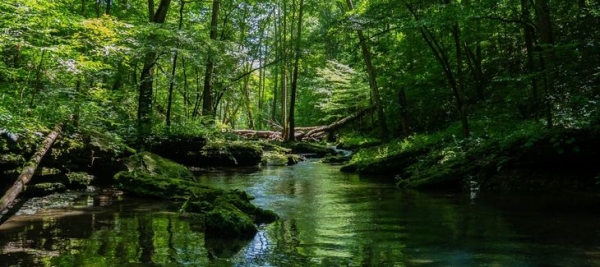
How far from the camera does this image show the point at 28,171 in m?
7.86

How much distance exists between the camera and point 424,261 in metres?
5.05

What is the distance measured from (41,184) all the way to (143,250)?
16.5 ft

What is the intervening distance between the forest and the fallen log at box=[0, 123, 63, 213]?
0.45 ft

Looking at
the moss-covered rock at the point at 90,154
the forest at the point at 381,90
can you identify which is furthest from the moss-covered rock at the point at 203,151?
the moss-covered rock at the point at 90,154

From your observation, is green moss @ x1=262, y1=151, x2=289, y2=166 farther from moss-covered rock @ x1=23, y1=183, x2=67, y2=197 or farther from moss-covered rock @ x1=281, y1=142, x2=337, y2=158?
moss-covered rock @ x1=23, y1=183, x2=67, y2=197

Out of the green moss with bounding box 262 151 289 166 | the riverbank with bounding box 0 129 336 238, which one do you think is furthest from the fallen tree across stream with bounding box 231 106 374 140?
the riverbank with bounding box 0 129 336 238

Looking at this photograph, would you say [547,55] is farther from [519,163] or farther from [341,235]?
[341,235]

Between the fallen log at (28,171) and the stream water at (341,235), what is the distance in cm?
38

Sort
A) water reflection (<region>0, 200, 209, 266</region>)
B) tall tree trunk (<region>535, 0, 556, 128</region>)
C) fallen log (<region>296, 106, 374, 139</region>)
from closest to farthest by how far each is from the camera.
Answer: water reflection (<region>0, 200, 209, 266</region>), tall tree trunk (<region>535, 0, 556, 128</region>), fallen log (<region>296, 106, 374, 139</region>)

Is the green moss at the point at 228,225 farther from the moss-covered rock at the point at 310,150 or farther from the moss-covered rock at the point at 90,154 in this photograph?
the moss-covered rock at the point at 310,150

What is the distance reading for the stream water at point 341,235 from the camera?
5.08 m

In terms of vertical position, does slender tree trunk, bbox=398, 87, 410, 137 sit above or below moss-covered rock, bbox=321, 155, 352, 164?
above

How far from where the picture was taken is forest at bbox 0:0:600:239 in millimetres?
8430

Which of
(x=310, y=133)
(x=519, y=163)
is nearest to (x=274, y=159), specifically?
(x=519, y=163)
